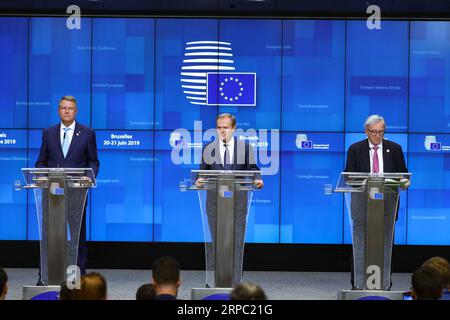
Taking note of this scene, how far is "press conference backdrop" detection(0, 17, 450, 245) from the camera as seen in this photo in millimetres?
9477

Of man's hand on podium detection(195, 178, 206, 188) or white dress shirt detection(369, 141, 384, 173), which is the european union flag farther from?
man's hand on podium detection(195, 178, 206, 188)

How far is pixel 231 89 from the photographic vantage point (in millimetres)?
9523

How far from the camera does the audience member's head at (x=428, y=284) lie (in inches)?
157

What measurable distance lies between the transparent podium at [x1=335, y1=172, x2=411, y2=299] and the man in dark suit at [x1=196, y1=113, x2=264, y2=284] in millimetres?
774

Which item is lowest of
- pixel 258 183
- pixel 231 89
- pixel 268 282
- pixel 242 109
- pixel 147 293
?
pixel 268 282

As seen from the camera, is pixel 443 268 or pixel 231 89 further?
pixel 231 89

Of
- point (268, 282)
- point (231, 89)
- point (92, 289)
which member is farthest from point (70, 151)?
point (92, 289)

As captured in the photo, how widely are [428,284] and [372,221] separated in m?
2.28

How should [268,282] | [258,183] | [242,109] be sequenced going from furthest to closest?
1. [242,109]
2. [268,282]
3. [258,183]

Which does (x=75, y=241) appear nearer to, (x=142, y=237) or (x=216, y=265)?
(x=216, y=265)

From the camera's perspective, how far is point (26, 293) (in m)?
6.02

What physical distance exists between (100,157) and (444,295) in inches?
236

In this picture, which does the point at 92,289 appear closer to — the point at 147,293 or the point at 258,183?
the point at 147,293

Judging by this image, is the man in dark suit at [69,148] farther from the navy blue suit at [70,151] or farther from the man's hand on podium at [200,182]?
the man's hand on podium at [200,182]
